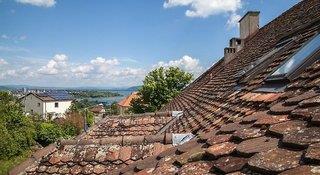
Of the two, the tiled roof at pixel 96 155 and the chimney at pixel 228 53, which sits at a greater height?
the chimney at pixel 228 53

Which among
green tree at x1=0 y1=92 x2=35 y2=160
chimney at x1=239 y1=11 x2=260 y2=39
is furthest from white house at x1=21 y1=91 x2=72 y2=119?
chimney at x1=239 y1=11 x2=260 y2=39

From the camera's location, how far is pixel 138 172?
3.00 metres

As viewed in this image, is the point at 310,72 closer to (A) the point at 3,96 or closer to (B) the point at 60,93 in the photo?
(A) the point at 3,96

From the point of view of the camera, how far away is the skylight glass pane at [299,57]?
429 cm

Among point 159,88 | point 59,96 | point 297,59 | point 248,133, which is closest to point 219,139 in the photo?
point 248,133

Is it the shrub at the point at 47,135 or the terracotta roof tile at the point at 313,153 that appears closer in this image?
the terracotta roof tile at the point at 313,153

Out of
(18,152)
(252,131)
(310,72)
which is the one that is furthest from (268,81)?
(18,152)

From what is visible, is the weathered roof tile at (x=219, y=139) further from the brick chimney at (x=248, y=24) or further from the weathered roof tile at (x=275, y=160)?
the brick chimney at (x=248, y=24)

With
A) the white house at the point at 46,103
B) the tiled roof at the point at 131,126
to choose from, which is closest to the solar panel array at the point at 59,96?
the white house at the point at 46,103

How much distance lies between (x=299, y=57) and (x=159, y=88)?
1248 inches

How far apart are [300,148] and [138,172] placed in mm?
1454

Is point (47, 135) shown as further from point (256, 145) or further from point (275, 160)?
point (275, 160)

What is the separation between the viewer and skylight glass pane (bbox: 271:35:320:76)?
4.29 meters

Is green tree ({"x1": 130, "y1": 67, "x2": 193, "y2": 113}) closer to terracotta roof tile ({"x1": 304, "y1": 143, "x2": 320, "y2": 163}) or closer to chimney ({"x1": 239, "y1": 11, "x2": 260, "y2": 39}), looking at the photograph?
chimney ({"x1": 239, "y1": 11, "x2": 260, "y2": 39})
